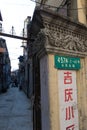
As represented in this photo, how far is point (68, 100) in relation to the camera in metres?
5.26

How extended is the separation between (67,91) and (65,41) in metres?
1.10

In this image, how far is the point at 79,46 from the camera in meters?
5.57

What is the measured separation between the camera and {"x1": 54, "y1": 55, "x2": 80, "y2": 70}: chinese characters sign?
505 cm

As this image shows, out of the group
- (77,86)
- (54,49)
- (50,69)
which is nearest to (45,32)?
(54,49)

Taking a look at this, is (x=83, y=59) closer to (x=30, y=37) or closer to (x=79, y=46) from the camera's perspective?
(x=79, y=46)

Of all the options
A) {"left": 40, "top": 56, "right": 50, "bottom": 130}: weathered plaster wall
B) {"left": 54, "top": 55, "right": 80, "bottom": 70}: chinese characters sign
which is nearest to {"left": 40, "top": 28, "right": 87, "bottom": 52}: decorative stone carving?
{"left": 54, "top": 55, "right": 80, "bottom": 70}: chinese characters sign

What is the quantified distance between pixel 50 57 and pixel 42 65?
453 millimetres

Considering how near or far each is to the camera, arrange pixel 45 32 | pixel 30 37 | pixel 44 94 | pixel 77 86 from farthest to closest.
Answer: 1. pixel 30 37
2. pixel 77 86
3. pixel 44 94
4. pixel 45 32

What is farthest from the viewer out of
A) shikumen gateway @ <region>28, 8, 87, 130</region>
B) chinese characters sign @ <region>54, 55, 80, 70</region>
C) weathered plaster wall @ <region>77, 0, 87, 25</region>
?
weathered plaster wall @ <region>77, 0, 87, 25</region>

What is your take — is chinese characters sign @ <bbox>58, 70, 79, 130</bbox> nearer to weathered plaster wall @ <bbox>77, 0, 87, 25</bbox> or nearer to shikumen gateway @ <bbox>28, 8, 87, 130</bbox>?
shikumen gateway @ <bbox>28, 8, 87, 130</bbox>

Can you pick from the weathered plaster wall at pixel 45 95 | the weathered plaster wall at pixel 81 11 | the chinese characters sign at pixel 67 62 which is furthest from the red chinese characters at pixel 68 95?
the weathered plaster wall at pixel 81 11

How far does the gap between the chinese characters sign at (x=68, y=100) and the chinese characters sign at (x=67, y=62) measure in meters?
0.11

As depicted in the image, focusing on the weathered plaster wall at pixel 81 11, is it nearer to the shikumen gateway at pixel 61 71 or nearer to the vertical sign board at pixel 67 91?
the shikumen gateway at pixel 61 71

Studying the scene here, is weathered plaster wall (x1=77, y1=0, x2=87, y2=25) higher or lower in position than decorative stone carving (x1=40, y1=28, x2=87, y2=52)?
higher
